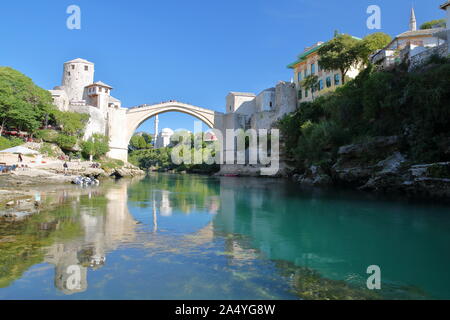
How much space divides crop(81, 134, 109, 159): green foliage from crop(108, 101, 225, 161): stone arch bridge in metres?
2.77

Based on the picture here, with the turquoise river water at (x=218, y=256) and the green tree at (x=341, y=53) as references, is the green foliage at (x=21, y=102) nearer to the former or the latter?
the turquoise river water at (x=218, y=256)

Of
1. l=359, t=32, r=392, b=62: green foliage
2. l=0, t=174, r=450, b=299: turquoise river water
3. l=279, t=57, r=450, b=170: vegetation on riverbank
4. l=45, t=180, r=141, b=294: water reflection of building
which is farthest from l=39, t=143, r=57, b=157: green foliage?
l=359, t=32, r=392, b=62: green foliage

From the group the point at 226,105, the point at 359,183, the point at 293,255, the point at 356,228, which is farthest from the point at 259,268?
the point at 226,105

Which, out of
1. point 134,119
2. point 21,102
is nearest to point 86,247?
point 21,102

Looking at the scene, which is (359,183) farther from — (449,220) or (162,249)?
(162,249)

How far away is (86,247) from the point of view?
4781mm

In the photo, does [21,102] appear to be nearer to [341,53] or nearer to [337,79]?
[341,53]

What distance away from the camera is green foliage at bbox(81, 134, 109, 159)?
3147 cm

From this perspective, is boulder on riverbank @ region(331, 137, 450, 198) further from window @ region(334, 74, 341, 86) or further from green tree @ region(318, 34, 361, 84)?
window @ region(334, 74, 341, 86)

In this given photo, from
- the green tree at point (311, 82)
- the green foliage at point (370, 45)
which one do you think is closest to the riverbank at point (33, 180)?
the green tree at point (311, 82)

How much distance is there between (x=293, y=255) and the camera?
4812mm

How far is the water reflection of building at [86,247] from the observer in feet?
11.7
